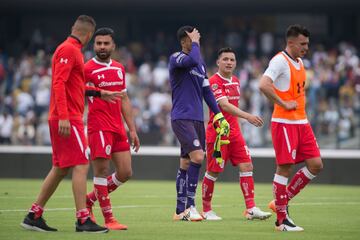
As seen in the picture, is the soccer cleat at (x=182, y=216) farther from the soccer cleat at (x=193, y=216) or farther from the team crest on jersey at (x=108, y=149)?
the team crest on jersey at (x=108, y=149)

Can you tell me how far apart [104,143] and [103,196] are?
66 centimetres

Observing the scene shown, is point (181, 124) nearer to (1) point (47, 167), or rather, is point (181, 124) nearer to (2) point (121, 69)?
(2) point (121, 69)

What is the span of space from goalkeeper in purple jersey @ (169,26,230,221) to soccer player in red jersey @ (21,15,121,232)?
6.86 feet

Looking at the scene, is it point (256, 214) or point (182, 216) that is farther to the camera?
point (256, 214)

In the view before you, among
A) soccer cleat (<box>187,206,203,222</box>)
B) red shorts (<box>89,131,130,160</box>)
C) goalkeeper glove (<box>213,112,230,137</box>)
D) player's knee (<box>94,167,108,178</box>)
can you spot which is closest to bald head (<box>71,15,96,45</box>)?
red shorts (<box>89,131,130,160</box>)

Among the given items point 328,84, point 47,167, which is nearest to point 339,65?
point 328,84

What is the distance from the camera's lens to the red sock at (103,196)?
11883 millimetres

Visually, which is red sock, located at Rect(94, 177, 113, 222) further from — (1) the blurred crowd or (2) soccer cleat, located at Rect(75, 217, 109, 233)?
(1) the blurred crowd

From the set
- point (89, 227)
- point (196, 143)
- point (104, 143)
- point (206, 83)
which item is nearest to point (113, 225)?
point (89, 227)

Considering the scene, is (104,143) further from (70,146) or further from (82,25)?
(82,25)

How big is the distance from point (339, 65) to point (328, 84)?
1.99 meters

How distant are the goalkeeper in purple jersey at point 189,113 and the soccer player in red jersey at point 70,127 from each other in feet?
6.86

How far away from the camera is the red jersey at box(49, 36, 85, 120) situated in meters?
10.9

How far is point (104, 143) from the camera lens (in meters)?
12.1
